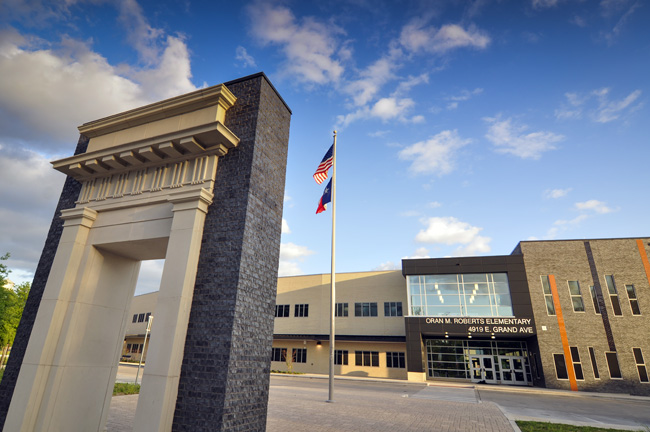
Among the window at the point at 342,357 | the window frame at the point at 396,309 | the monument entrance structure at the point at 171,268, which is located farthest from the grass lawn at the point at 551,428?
the window at the point at 342,357

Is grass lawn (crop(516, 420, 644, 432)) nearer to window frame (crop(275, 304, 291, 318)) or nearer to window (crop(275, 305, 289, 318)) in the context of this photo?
window frame (crop(275, 304, 291, 318))

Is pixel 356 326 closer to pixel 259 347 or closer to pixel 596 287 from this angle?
pixel 596 287

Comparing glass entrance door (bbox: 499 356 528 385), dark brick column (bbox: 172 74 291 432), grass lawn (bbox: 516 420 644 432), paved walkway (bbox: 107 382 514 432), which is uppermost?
dark brick column (bbox: 172 74 291 432)

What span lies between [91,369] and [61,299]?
1931 millimetres

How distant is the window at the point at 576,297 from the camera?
2984 cm

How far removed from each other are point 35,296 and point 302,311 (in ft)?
114

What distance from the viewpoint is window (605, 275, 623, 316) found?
95.4 feet

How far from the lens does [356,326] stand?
39.0 metres

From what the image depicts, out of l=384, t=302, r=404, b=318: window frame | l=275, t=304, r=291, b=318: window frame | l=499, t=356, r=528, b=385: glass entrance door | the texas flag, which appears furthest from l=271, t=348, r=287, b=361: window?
the texas flag

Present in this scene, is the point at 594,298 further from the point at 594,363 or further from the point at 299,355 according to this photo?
the point at 299,355

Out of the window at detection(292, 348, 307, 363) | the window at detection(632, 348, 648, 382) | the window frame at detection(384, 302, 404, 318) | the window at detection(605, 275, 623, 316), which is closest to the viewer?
the window at detection(632, 348, 648, 382)

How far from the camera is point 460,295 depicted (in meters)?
33.1

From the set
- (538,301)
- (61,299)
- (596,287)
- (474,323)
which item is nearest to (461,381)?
(474,323)

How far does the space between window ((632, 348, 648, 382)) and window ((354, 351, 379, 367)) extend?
872 inches
